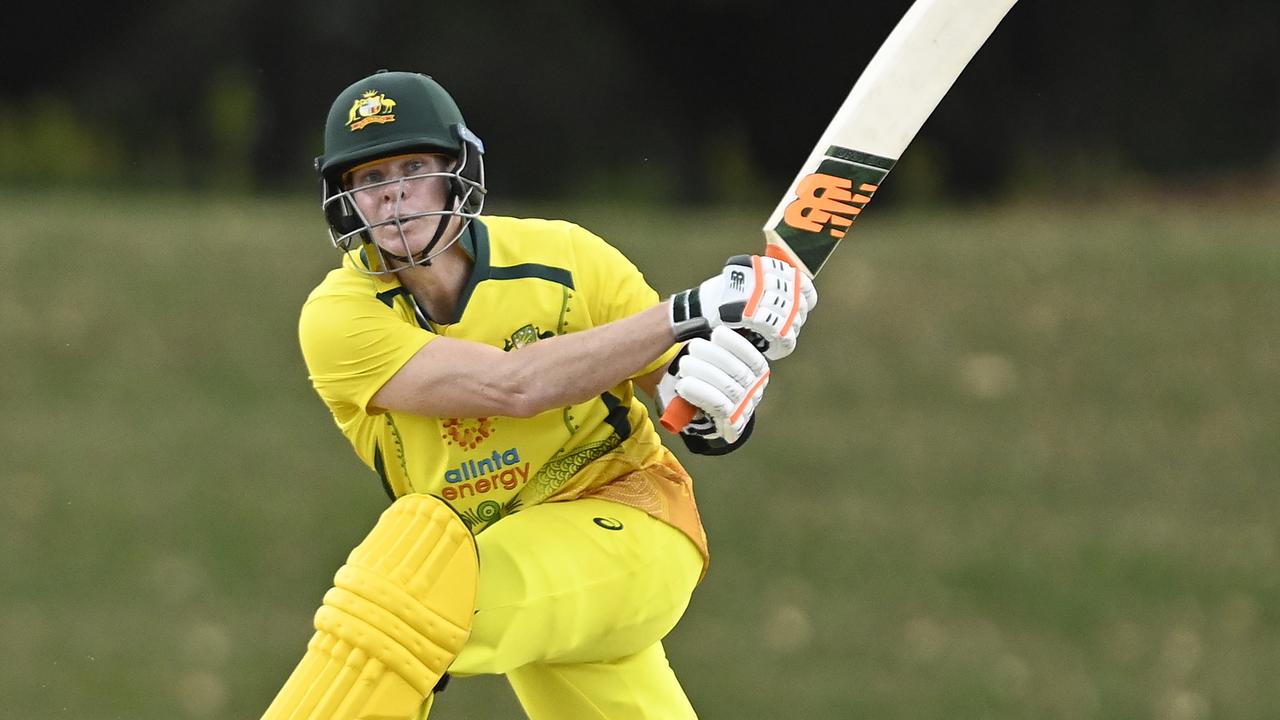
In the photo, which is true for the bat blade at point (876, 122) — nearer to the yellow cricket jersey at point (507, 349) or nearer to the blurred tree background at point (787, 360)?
the yellow cricket jersey at point (507, 349)

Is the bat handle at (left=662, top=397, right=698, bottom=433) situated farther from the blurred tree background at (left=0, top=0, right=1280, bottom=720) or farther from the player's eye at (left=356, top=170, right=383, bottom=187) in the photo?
the blurred tree background at (left=0, top=0, right=1280, bottom=720)

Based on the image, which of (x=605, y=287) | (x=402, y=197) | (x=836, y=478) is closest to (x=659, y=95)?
(x=836, y=478)

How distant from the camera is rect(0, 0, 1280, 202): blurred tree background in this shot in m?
10.5

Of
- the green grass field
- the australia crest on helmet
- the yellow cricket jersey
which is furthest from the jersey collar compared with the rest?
the green grass field

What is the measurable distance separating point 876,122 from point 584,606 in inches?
38.7

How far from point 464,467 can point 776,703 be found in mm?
3072

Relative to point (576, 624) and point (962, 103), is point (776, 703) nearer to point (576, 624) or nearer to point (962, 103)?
point (576, 624)

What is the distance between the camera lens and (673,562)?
370 centimetres

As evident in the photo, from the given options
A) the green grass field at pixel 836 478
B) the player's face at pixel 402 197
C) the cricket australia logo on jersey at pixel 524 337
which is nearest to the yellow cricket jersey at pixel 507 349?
the cricket australia logo on jersey at pixel 524 337

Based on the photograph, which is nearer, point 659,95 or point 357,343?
point 357,343

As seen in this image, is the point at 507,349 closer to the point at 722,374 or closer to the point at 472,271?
the point at 472,271

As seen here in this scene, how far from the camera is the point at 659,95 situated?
1084 centimetres

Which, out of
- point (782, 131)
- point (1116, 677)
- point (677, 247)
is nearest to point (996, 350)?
point (677, 247)

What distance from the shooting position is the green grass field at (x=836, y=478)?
6.78m
